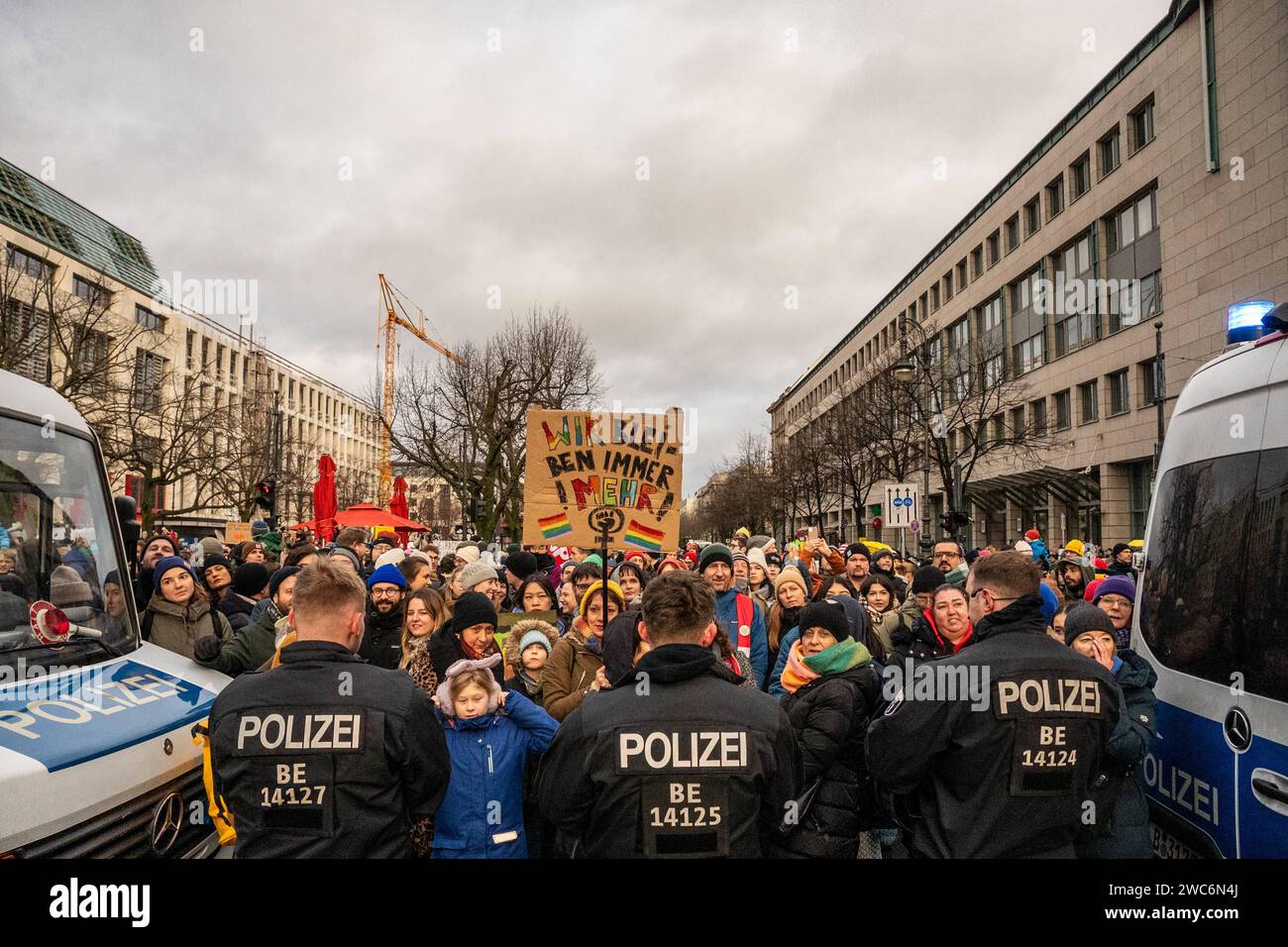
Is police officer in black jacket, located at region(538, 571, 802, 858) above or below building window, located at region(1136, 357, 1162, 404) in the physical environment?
below

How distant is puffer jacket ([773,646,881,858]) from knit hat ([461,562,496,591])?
272 cm

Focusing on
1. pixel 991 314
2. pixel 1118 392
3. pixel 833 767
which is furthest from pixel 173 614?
pixel 991 314

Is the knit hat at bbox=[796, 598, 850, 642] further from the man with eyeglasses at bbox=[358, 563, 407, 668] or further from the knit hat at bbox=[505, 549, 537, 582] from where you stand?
the knit hat at bbox=[505, 549, 537, 582]

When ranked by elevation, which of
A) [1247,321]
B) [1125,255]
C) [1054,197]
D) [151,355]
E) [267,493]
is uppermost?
[1054,197]

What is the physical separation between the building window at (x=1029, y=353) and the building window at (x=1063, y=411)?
2.14m

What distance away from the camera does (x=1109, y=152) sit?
33938 mm

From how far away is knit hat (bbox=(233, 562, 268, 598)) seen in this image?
22.8 ft

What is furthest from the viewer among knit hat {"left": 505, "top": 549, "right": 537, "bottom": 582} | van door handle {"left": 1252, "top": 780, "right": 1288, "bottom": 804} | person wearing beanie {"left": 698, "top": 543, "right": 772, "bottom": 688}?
knit hat {"left": 505, "top": 549, "right": 537, "bottom": 582}

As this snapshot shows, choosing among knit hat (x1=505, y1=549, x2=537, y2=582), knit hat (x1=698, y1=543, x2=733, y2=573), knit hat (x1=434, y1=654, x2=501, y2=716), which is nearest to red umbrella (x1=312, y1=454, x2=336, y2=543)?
knit hat (x1=505, y1=549, x2=537, y2=582)

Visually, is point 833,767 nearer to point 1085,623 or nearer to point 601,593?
point 1085,623

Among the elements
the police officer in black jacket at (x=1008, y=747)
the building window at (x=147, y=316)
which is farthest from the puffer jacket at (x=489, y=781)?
the building window at (x=147, y=316)

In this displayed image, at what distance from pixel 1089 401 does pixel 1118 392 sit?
7.82 feet
